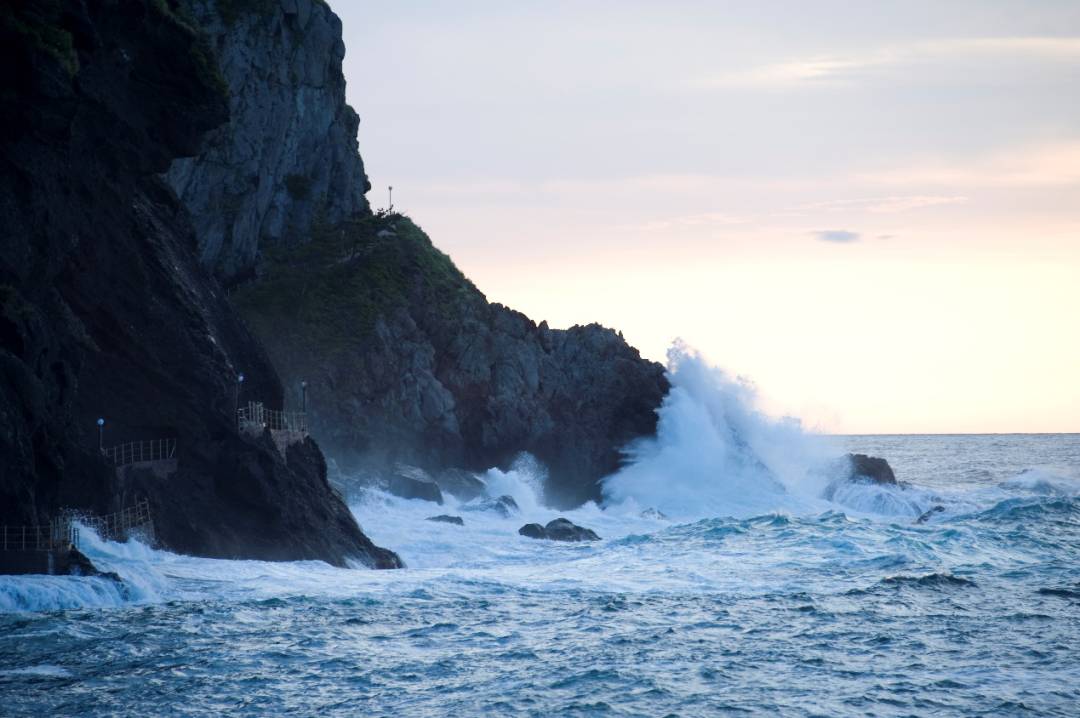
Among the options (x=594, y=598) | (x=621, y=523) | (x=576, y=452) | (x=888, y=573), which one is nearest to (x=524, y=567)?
(x=594, y=598)

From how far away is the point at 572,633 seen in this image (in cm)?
3045

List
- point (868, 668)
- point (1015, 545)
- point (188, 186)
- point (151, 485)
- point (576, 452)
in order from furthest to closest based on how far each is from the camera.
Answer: point (576, 452), point (188, 186), point (1015, 545), point (151, 485), point (868, 668)

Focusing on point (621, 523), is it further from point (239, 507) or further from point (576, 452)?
point (239, 507)

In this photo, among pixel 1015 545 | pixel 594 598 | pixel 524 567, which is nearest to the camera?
pixel 594 598

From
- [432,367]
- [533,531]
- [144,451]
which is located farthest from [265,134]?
[144,451]

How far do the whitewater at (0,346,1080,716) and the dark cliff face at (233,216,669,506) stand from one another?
50.6 feet

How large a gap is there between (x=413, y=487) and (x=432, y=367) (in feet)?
41.3

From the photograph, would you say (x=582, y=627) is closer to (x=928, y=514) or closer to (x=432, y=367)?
(x=928, y=514)

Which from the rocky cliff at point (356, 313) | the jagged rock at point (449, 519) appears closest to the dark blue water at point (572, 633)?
the jagged rock at point (449, 519)

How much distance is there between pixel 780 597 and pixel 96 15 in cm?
2720

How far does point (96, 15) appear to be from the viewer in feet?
130

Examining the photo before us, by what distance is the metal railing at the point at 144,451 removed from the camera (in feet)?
131

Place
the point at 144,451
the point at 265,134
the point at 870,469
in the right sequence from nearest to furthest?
the point at 144,451, the point at 265,134, the point at 870,469

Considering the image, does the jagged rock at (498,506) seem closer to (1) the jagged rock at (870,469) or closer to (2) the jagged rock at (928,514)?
(2) the jagged rock at (928,514)
